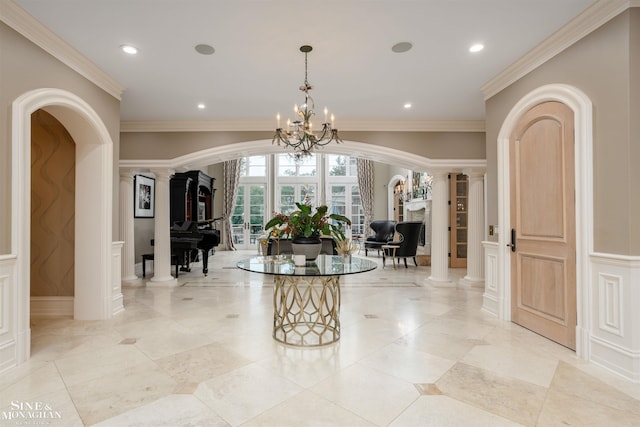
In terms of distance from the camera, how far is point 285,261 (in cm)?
329

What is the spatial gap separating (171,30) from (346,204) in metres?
9.06

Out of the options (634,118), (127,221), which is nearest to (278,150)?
(127,221)

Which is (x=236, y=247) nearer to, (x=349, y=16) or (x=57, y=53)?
(x=57, y=53)

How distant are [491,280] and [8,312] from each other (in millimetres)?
4659

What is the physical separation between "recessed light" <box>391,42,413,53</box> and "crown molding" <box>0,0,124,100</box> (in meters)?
3.10

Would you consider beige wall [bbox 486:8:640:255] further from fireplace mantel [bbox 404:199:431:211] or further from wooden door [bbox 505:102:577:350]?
fireplace mantel [bbox 404:199:431:211]

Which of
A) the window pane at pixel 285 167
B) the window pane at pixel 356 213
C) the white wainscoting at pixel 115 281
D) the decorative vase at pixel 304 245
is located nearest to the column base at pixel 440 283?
the decorative vase at pixel 304 245

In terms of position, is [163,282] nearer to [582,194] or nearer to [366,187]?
[582,194]

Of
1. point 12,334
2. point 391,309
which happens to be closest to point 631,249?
point 391,309

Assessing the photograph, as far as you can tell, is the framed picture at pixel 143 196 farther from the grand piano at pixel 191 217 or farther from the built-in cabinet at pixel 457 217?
the built-in cabinet at pixel 457 217

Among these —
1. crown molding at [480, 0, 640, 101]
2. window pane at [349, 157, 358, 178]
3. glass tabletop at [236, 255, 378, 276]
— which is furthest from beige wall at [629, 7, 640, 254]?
window pane at [349, 157, 358, 178]

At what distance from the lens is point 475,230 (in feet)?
18.7

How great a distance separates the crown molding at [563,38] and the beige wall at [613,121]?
0.06 metres

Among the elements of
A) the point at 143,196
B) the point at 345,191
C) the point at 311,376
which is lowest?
the point at 311,376
